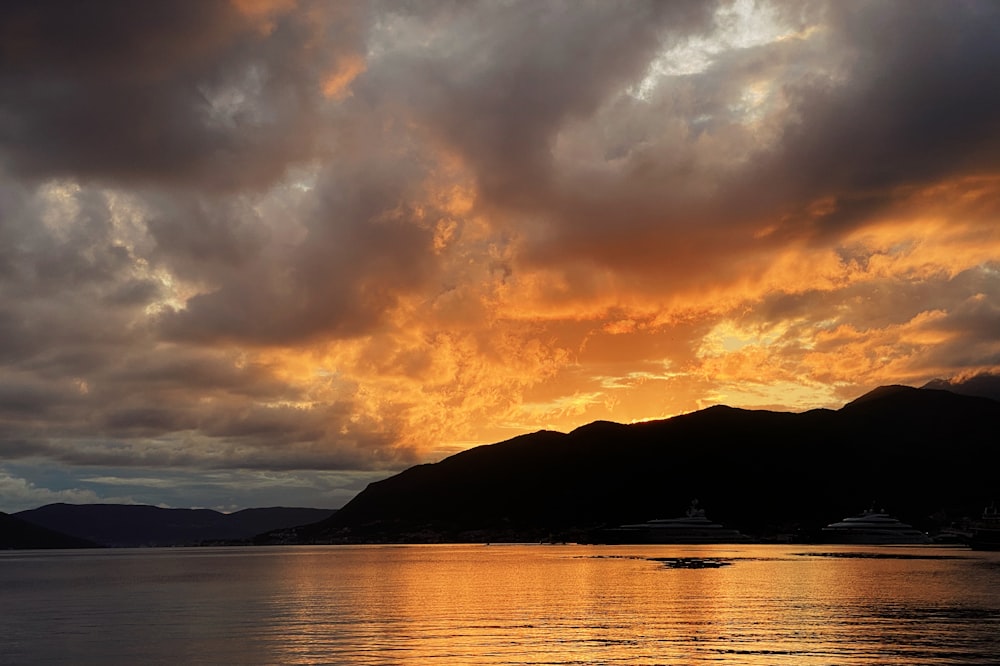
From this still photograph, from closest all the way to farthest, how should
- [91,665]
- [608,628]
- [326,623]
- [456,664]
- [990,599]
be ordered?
[456,664] → [91,665] → [608,628] → [326,623] → [990,599]

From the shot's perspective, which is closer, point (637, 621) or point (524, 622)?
point (524, 622)

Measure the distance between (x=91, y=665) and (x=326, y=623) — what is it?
2788 cm

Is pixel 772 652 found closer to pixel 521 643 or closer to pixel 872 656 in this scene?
pixel 872 656

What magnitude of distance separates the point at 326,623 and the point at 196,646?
1725cm

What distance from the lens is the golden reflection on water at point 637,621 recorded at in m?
75.3

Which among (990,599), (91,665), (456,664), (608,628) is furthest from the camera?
(990,599)

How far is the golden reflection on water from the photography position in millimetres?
75312

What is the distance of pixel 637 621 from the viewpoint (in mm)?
99500

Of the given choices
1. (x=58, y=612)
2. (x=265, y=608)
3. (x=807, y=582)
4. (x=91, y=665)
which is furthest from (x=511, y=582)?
(x=91, y=665)

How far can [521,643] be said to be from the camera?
265 ft

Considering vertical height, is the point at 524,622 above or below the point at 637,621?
above

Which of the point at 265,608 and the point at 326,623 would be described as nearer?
the point at 326,623

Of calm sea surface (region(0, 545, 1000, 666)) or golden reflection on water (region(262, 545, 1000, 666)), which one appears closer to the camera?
golden reflection on water (region(262, 545, 1000, 666))

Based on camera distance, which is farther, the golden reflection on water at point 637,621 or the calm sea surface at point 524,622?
the calm sea surface at point 524,622
